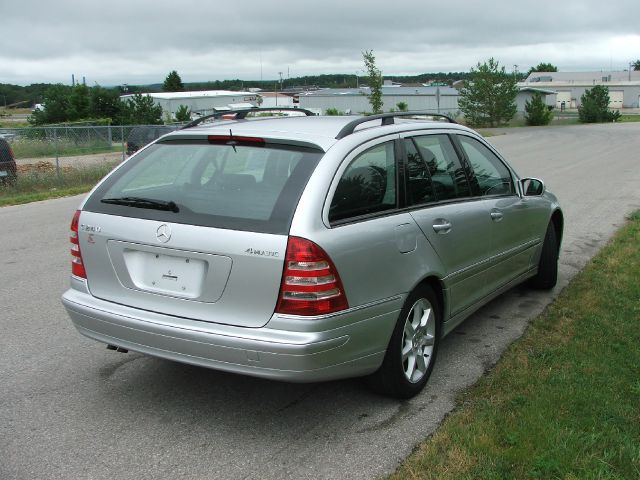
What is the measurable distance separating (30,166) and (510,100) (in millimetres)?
46339

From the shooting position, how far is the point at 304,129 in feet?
13.8

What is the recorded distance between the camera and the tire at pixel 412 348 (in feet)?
13.1

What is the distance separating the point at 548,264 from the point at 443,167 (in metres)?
2.14

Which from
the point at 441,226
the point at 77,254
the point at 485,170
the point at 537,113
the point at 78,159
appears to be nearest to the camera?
the point at 77,254

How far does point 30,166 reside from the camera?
18891 millimetres

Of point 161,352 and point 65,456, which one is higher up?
point 161,352

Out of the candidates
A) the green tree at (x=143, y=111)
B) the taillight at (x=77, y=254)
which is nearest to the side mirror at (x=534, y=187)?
the taillight at (x=77, y=254)

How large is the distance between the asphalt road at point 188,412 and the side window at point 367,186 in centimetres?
119

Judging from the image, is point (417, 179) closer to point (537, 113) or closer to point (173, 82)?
point (537, 113)

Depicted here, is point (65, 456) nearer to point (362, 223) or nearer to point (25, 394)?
point (25, 394)

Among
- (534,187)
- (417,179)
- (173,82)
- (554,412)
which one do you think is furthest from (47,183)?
(173,82)

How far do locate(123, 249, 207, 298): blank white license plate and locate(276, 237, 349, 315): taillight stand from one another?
466mm

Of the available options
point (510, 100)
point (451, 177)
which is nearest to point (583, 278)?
point (451, 177)

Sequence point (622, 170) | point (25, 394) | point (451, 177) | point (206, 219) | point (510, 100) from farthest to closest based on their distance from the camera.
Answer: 1. point (510, 100)
2. point (622, 170)
3. point (451, 177)
4. point (25, 394)
5. point (206, 219)
